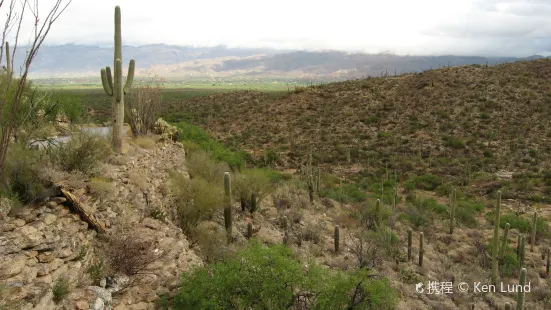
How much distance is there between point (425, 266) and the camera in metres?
13.2

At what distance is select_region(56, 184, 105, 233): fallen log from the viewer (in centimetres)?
708

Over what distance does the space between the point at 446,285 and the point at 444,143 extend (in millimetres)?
22323

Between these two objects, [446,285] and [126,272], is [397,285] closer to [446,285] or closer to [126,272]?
[446,285]

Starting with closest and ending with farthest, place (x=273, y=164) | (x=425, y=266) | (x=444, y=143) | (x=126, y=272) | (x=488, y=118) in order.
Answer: (x=126, y=272)
(x=425, y=266)
(x=273, y=164)
(x=444, y=143)
(x=488, y=118)

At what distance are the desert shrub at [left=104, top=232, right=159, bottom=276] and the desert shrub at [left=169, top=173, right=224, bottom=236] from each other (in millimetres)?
3102

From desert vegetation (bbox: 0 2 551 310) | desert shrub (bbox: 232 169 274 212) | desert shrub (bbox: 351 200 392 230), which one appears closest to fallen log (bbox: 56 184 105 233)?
desert vegetation (bbox: 0 2 551 310)

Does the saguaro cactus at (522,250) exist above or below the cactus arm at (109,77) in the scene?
below

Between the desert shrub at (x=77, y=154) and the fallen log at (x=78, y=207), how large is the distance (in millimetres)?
1203

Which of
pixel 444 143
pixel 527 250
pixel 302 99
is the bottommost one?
pixel 527 250

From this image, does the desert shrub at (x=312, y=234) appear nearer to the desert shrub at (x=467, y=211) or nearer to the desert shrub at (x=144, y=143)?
the desert shrub at (x=144, y=143)

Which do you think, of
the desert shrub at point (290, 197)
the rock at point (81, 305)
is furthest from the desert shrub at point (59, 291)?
the desert shrub at point (290, 197)

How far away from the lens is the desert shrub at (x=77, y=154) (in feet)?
27.4

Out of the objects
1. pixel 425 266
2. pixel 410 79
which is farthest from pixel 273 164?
pixel 410 79

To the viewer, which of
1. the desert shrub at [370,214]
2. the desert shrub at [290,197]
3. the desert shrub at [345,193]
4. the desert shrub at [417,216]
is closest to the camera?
the desert shrub at [370,214]
